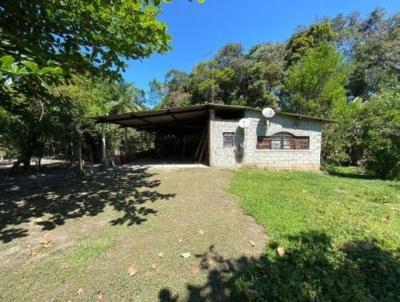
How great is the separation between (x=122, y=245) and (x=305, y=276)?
276 centimetres

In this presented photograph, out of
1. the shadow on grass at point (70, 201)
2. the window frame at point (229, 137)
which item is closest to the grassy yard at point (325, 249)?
the shadow on grass at point (70, 201)

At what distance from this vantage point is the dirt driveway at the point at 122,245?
115 inches

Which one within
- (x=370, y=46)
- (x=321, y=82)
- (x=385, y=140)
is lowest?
(x=385, y=140)

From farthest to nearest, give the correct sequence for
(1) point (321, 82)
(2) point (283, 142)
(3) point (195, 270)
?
(1) point (321, 82)
(2) point (283, 142)
(3) point (195, 270)

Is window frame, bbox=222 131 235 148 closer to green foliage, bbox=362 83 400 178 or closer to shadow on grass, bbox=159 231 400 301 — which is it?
green foliage, bbox=362 83 400 178

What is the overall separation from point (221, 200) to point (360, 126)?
13099mm

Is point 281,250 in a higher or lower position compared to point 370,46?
lower

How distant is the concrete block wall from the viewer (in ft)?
39.4

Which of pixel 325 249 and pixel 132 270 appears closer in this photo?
pixel 132 270

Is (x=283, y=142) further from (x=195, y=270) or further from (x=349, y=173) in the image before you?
(x=195, y=270)

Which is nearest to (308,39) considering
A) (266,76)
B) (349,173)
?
(266,76)

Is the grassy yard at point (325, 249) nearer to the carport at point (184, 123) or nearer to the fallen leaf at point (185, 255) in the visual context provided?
the fallen leaf at point (185, 255)

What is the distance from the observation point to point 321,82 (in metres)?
19.6

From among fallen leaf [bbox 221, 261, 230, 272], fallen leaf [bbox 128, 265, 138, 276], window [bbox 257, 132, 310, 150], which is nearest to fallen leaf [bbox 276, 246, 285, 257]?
fallen leaf [bbox 221, 261, 230, 272]
